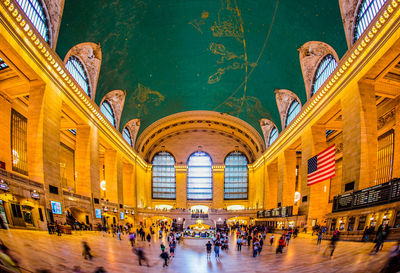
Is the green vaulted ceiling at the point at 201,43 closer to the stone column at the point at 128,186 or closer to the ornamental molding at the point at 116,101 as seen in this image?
the ornamental molding at the point at 116,101

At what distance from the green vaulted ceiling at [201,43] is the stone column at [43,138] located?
279cm

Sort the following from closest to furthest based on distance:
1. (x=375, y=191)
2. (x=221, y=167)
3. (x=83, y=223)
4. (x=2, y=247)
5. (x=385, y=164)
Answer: (x=2, y=247) → (x=375, y=191) → (x=385, y=164) → (x=83, y=223) → (x=221, y=167)

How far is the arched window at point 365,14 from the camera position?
46.4 ft

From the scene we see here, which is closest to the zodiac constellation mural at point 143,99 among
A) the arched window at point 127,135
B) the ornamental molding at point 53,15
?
the arched window at point 127,135

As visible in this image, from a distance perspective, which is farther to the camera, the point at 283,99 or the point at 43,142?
the point at 283,99

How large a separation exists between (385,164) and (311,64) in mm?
8263

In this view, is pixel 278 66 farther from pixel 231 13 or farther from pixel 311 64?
pixel 231 13

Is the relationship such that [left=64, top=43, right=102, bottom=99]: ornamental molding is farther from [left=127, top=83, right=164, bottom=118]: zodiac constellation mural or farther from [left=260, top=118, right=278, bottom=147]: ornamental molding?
[left=260, top=118, right=278, bottom=147]: ornamental molding

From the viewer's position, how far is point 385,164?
19.2 m

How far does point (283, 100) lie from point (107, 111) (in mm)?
16121

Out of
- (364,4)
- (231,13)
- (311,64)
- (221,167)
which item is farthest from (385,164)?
(221,167)

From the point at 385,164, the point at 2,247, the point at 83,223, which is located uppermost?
the point at 385,164

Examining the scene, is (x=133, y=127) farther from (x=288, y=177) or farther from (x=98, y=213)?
(x=288, y=177)

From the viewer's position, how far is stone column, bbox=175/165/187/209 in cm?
4562
